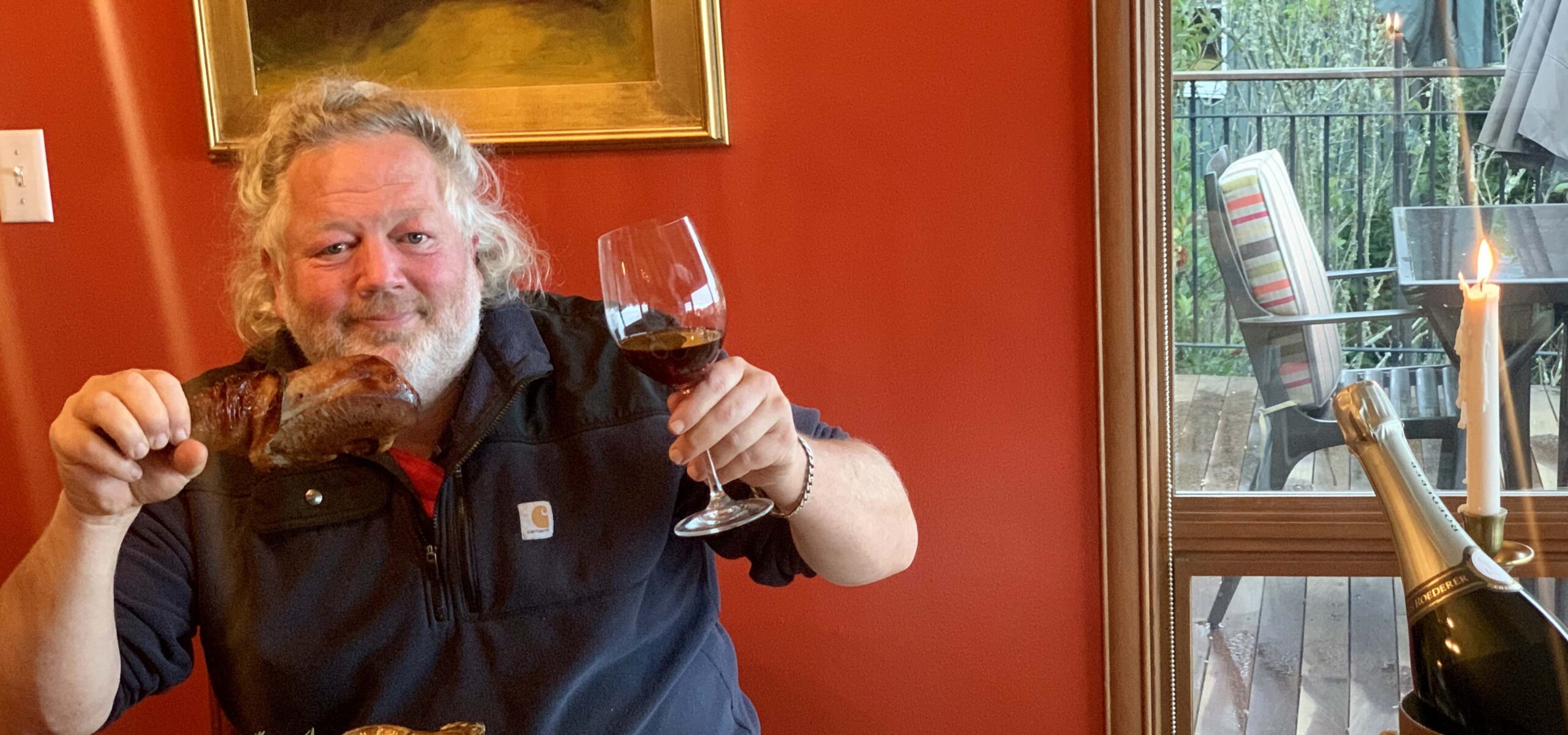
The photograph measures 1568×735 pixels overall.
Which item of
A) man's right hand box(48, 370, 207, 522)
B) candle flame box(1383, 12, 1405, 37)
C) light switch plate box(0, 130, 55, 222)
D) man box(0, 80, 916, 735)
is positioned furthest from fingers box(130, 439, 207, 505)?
candle flame box(1383, 12, 1405, 37)

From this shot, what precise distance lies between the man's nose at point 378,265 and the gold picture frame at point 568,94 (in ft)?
1.49

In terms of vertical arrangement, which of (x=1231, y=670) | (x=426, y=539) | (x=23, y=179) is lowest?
(x=1231, y=670)

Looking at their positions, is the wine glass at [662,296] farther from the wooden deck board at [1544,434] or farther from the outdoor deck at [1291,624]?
the wooden deck board at [1544,434]

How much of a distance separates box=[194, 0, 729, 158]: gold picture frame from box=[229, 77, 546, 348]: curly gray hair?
0.83ft

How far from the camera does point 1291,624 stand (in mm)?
1811

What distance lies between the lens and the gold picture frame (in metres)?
1.68

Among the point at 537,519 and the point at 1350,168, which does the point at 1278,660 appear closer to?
the point at 1350,168

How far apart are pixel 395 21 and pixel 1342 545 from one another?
5.09 feet

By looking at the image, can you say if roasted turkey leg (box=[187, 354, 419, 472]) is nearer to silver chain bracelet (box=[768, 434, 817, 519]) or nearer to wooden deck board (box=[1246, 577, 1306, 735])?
silver chain bracelet (box=[768, 434, 817, 519])

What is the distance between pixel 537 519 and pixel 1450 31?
53.4 inches

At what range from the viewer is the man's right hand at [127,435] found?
937 mm

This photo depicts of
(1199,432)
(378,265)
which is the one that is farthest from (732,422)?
(1199,432)

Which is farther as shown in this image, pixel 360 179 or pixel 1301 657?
pixel 1301 657

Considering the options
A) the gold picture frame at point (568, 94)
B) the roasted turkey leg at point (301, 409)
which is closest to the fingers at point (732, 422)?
the roasted turkey leg at point (301, 409)
